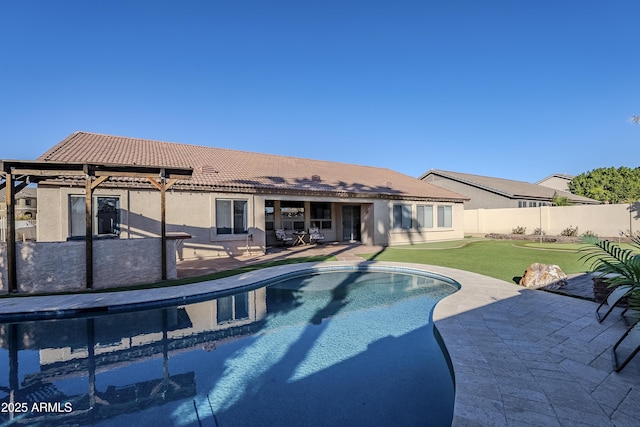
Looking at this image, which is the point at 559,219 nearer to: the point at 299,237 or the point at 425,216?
the point at 425,216

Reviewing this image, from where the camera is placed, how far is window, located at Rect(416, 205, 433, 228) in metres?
19.9

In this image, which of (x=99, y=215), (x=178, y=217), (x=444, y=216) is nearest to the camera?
(x=99, y=215)

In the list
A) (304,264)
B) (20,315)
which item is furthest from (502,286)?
(20,315)

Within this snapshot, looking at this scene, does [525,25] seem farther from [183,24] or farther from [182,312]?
[182,312]

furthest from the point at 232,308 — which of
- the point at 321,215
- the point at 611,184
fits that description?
the point at 611,184

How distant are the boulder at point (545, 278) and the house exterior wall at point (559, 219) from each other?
1468cm

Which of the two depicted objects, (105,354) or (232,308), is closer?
(105,354)

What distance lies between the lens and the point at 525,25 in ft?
48.2

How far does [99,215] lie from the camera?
11.3 meters

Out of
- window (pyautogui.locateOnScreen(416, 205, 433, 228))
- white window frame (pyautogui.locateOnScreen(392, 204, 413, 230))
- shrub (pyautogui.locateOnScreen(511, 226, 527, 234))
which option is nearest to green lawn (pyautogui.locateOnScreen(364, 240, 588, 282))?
white window frame (pyautogui.locateOnScreen(392, 204, 413, 230))

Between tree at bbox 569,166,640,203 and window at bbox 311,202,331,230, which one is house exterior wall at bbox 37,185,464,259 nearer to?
window at bbox 311,202,331,230

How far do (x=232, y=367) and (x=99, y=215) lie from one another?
1020 centimetres

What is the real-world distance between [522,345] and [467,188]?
2671cm

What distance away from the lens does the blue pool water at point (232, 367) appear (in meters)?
3.42
